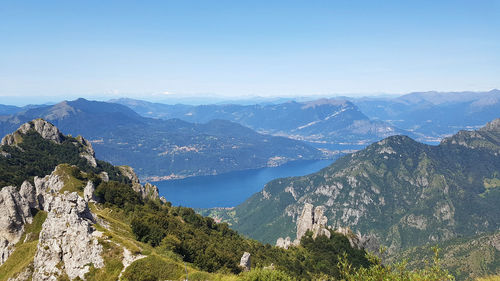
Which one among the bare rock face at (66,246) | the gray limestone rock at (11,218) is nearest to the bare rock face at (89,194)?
the gray limestone rock at (11,218)

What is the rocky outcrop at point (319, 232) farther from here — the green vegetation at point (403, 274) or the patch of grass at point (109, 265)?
the green vegetation at point (403, 274)

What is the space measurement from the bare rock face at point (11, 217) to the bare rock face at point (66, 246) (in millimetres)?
19220

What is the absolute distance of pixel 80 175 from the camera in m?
96.7

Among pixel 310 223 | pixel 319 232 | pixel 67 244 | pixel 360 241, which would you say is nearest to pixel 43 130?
pixel 310 223

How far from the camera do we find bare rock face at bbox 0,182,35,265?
193ft

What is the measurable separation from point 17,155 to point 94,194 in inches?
3879

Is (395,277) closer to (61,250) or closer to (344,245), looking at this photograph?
(61,250)

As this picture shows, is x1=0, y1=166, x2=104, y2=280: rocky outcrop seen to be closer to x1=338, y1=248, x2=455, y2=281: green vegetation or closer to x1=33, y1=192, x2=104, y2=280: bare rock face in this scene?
x1=33, y1=192, x2=104, y2=280: bare rock face

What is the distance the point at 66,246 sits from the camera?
43750mm

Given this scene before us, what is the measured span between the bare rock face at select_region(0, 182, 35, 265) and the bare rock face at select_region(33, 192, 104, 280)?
757 inches

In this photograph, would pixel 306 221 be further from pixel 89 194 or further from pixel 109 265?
pixel 109 265

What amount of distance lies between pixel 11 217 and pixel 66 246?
2681cm

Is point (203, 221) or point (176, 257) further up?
point (176, 257)

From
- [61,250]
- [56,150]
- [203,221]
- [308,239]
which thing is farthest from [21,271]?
[56,150]
